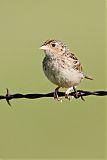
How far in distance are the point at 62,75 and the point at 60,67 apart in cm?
18

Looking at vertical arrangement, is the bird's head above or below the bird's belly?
above

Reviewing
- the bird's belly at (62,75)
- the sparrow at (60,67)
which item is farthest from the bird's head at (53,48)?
the bird's belly at (62,75)

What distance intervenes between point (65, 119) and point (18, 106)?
1494 mm

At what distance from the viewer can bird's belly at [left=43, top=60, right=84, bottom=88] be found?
1123 cm

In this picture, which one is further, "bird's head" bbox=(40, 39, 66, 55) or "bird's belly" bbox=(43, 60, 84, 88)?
"bird's head" bbox=(40, 39, 66, 55)

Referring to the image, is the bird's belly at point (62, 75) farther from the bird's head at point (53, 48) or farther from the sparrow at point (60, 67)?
the bird's head at point (53, 48)

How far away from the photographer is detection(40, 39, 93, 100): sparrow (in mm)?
11258

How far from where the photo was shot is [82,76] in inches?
454

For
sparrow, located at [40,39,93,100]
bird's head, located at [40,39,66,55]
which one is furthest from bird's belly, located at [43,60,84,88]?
bird's head, located at [40,39,66,55]

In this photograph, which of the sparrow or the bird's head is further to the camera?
the bird's head

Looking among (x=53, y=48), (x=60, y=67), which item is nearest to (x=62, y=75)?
(x=60, y=67)

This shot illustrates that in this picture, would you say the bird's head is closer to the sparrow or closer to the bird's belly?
the sparrow

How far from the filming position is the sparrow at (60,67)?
1126 cm

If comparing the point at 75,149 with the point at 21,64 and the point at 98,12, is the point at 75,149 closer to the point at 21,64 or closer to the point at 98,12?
the point at 21,64
